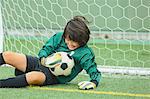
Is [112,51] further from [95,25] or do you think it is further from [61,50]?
[61,50]

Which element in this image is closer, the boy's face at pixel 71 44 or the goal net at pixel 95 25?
the boy's face at pixel 71 44

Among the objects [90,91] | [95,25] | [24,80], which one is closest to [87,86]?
[90,91]

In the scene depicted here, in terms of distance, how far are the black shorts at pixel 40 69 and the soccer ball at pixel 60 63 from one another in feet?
0.08

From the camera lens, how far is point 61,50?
68.9 inches

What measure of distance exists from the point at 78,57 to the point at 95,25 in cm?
117

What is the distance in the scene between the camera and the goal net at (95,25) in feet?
7.93

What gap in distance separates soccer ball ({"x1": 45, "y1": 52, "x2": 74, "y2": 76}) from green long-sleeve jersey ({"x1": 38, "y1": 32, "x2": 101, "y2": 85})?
30 millimetres

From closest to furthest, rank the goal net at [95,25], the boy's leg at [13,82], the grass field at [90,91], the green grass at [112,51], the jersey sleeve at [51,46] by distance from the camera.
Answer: the grass field at [90,91] → the boy's leg at [13,82] → the jersey sleeve at [51,46] → the green grass at [112,51] → the goal net at [95,25]

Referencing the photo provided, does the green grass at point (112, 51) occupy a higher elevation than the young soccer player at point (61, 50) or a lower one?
lower

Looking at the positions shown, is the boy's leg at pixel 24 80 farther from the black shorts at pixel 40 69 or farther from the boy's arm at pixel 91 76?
the boy's arm at pixel 91 76

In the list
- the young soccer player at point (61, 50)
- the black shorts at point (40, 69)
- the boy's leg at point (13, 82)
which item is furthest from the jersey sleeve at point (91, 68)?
the boy's leg at point (13, 82)

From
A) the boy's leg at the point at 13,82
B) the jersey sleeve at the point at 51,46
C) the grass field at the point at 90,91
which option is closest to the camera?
the grass field at the point at 90,91

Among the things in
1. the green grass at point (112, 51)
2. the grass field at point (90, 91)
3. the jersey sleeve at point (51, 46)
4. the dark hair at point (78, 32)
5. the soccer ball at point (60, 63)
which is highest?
the dark hair at point (78, 32)

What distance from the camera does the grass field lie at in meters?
1.54
